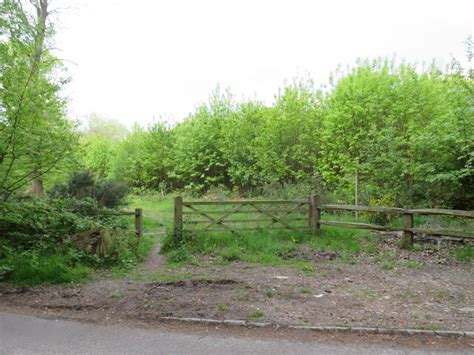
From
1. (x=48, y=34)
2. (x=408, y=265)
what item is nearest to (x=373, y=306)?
(x=408, y=265)

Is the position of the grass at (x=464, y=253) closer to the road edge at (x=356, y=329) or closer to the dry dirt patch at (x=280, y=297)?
the dry dirt patch at (x=280, y=297)

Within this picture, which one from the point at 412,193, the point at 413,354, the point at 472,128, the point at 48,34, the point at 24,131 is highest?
the point at 48,34

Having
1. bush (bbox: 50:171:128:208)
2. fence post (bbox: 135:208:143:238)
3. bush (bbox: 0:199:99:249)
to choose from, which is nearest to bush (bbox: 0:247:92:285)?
bush (bbox: 0:199:99:249)

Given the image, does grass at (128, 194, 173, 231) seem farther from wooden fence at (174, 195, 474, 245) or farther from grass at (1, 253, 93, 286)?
grass at (1, 253, 93, 286)

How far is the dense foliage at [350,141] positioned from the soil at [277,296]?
13.4ft

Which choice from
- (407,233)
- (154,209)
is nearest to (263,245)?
(407,233)

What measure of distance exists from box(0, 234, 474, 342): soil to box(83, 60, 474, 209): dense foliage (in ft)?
13.4

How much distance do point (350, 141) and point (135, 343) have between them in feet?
39.8

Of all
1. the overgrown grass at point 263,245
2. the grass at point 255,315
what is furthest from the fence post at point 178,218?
the grass at point 255,315

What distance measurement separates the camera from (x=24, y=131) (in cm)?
735

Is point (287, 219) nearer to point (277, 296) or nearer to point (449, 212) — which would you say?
point (449, 212)

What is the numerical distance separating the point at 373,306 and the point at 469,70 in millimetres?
9513

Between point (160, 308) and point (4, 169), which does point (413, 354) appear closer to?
point (160, 308)

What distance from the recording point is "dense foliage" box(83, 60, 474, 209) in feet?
39.5
